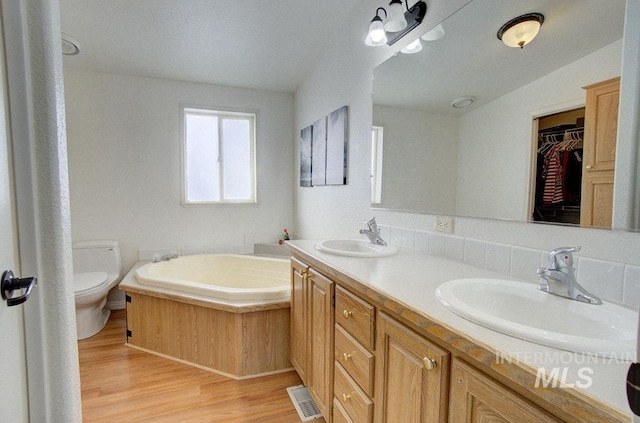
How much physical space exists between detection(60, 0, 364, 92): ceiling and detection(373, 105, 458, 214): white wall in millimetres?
1032

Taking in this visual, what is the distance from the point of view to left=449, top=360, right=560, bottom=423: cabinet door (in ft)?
1.84

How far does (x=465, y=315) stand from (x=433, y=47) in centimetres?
138

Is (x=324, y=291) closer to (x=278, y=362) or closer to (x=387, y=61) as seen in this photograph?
(x=278, y=362)

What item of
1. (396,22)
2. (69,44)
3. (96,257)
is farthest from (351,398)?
(69,44)

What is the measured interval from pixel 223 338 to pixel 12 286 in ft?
5.00

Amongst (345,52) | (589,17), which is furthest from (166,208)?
(589,17)

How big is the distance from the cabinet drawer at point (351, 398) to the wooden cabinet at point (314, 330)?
2.8 inches

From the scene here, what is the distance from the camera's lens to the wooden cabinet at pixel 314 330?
141 cm

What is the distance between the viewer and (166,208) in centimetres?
327

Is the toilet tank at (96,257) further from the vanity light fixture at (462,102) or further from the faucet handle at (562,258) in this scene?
the faucet handle at (562,258)

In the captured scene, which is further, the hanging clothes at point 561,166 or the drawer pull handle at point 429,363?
the hanging clothes at point 561,166

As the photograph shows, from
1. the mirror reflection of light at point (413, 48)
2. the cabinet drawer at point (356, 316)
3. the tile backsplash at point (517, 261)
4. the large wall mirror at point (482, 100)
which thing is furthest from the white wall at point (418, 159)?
the cabinet drawer at point (356, 316)

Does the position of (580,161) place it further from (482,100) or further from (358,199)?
(358,199)

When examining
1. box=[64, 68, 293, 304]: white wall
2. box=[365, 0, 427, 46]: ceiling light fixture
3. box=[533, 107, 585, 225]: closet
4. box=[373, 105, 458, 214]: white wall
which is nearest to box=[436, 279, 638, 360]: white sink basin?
box=[533, 107, 585, 225]: closet
